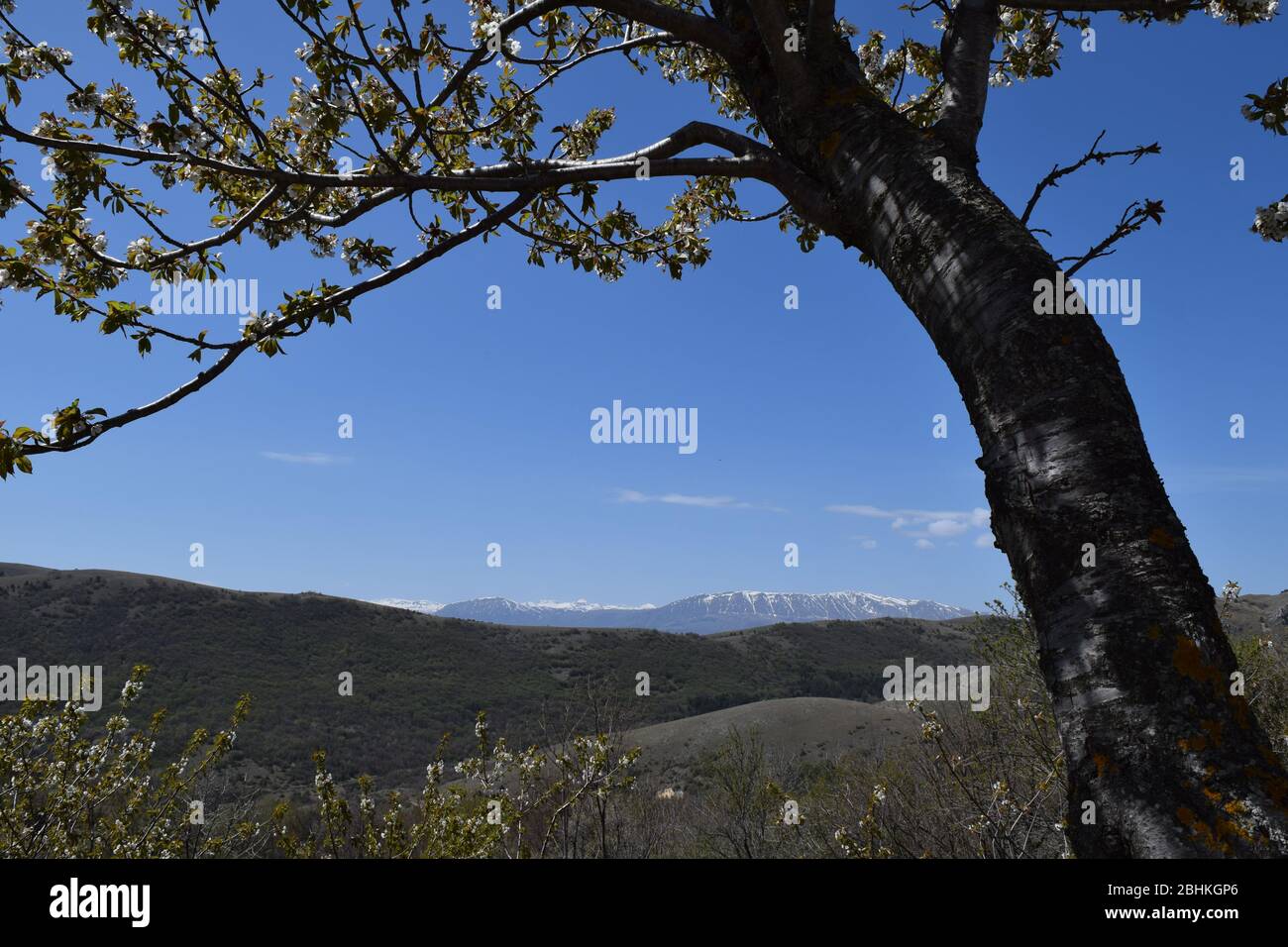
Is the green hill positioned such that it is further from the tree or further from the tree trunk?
the tree trunk

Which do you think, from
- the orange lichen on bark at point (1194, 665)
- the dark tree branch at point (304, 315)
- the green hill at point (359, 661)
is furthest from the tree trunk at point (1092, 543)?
the green hill at point (359, 661)

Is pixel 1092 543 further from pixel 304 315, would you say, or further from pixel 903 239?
pixel 304 315

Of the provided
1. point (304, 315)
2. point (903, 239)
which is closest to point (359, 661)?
point (304, 315)

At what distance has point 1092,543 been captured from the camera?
191cm

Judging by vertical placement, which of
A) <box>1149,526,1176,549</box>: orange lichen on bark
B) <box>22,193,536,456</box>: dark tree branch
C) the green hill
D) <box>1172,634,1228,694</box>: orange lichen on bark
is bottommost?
the green hill

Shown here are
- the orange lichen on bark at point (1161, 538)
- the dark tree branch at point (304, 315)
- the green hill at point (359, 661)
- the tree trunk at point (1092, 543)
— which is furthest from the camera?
the green hill at point (359, 661)

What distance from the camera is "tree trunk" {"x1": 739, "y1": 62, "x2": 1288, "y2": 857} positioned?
163 centimetres

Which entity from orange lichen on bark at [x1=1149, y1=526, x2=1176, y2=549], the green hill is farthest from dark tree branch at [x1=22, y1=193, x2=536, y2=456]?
the green hill

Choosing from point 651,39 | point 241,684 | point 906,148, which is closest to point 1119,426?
point 906,148

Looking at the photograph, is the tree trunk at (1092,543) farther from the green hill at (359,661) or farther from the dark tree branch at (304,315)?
the green hill at (359,661)

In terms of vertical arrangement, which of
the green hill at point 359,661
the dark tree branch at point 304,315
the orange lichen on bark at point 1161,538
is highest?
the dark tree branch at point 304,315

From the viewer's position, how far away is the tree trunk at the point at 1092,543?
1.63m

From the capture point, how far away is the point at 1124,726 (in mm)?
1720
